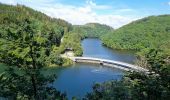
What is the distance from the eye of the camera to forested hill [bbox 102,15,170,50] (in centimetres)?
11925

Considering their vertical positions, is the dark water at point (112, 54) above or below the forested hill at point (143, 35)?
below

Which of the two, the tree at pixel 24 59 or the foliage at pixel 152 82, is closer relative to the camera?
the foliage at pixel 152 82

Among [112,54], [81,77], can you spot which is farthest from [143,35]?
[81,77]

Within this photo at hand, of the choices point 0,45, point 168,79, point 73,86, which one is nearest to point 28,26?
point 0,45

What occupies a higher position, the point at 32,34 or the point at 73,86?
the point at 32,34

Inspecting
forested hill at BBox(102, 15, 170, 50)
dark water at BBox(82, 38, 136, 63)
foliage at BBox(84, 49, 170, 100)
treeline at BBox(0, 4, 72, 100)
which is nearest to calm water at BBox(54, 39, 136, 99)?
dark water at BBox(82, 38, 136, 63)

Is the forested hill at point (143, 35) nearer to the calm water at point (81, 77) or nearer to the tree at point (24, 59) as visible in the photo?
the calm water at point (81, 77)

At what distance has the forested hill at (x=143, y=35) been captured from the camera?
11925 cm

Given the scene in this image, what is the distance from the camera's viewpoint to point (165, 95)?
11.5 m

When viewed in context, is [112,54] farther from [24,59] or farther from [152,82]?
[152,82]

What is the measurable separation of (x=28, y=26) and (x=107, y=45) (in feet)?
376

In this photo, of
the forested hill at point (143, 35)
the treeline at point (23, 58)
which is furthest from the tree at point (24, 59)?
the forested hill at point (143, 35)

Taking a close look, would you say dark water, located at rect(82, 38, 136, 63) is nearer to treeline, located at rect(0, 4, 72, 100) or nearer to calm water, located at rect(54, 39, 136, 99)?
calm water, located at rect(54, 39, 136, 99)

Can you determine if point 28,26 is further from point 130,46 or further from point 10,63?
point 130,46
